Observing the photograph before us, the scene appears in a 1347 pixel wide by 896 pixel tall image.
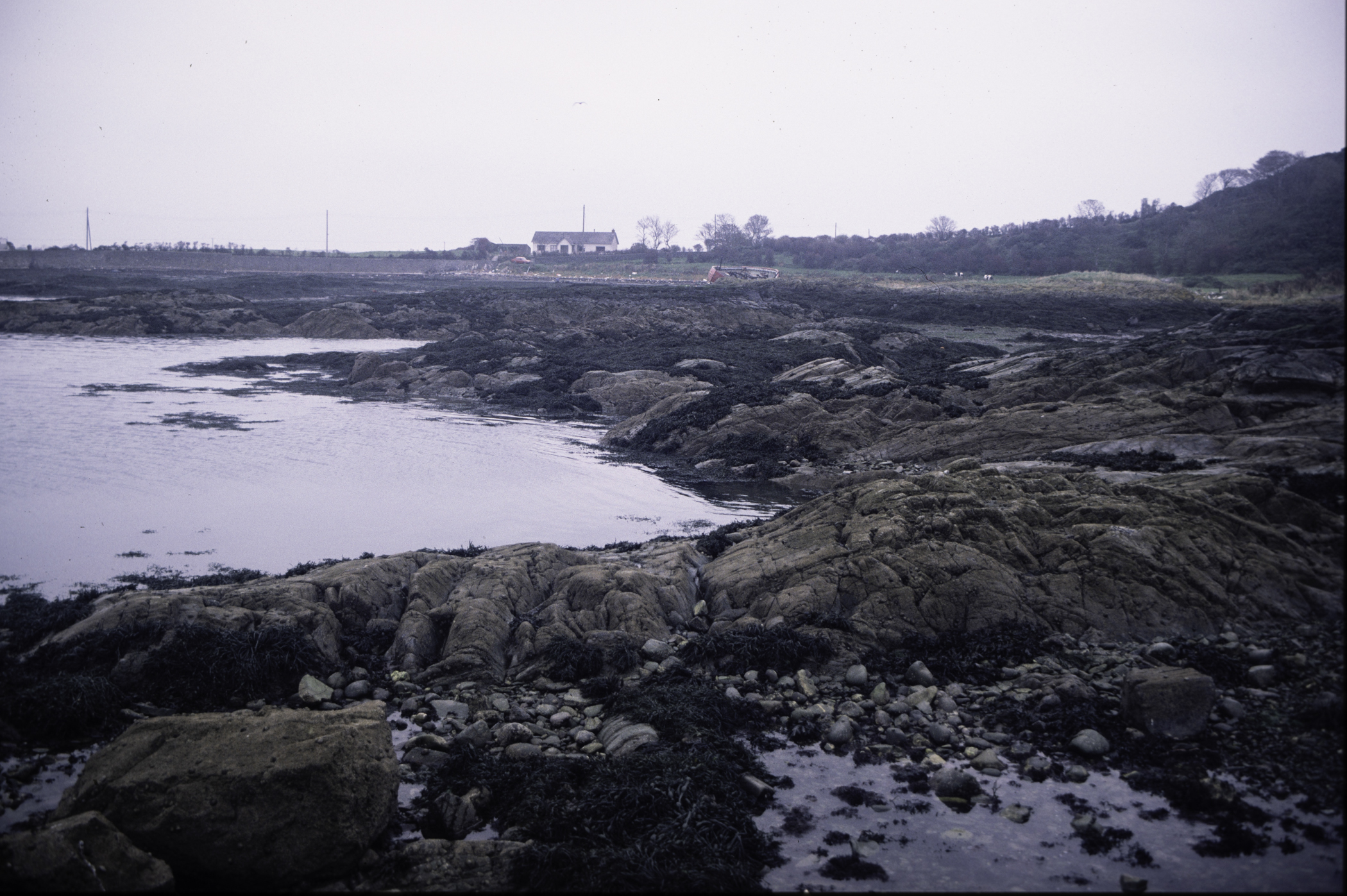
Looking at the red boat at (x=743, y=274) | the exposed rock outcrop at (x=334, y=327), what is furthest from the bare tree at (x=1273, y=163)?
the red boat at (x=743, y=274)

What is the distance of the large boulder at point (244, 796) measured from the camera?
4.93 m

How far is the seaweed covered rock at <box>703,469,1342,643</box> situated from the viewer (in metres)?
8.08

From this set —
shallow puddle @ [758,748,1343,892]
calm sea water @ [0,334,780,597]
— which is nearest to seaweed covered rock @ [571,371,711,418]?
calm sea water @ [0,334,780,597]

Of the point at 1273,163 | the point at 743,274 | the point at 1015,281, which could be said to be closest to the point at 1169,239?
the point at 1015,281

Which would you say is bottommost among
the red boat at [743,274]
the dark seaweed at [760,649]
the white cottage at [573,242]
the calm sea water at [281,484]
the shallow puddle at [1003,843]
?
the shallow puddle at [1003,843]

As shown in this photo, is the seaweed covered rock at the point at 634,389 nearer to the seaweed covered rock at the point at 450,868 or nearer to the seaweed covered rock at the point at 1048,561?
the seaweed covered rock at the point at 1048,561

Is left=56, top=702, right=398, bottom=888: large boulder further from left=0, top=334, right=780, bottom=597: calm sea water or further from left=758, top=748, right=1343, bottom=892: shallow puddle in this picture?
left=0, top=334, right=780, bottom=597: calm sea water

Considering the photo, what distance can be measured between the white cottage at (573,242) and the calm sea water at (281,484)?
323 ft

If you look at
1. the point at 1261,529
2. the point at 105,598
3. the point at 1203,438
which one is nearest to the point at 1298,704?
the point at 1261,529

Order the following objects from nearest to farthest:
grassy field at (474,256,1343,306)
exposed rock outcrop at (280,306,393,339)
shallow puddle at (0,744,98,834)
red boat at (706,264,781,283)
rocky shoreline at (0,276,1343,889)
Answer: rocky shoreline at (0,276,1343,889) → shallow puddle at (0,744,98,834) → grassy field at (474,256,1343,306) → exposed rock outcrop at (280,306,393,339) → red boat at (706,264,781,283)

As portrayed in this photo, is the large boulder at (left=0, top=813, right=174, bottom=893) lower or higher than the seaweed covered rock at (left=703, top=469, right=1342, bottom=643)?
lower

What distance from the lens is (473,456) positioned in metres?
19.6

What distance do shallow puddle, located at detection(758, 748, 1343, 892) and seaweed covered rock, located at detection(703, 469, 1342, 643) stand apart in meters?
2.42

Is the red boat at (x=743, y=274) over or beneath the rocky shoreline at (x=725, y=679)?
over
